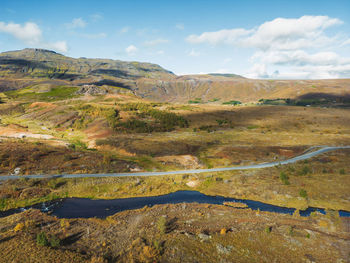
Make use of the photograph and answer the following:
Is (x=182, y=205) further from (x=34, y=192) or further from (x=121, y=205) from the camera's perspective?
(x=34, y=192)

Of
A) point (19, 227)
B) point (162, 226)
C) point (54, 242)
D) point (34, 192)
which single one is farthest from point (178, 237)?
point (34, 192)

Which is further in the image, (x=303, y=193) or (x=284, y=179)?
(x=284, y=179)

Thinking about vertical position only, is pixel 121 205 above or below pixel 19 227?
below

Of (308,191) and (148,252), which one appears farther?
(308,191)

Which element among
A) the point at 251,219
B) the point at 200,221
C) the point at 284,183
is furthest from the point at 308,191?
the point at 200,221

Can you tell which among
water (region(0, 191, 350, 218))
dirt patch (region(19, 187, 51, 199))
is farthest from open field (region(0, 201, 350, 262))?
dirt patch (region(19, 187, 51, 199))

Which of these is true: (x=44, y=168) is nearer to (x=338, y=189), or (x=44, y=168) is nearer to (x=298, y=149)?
(x=338, y=189)

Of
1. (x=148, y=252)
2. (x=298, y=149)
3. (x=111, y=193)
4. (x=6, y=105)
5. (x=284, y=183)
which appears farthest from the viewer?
(x=6, y=105)

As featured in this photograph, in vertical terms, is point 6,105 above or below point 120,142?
above

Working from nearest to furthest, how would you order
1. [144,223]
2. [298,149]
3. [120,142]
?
[144,223] → [298,149] → [120,142]
